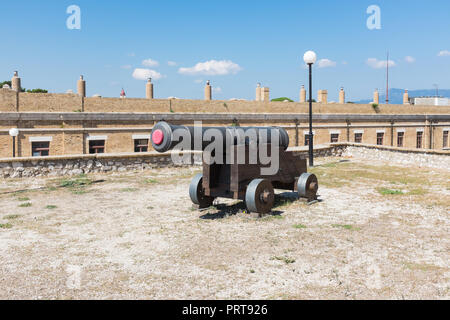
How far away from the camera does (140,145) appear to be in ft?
68.4

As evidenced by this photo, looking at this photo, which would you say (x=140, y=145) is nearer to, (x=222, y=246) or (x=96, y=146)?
(x=96, y=146)

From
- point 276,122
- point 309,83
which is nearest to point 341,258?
point 309,83

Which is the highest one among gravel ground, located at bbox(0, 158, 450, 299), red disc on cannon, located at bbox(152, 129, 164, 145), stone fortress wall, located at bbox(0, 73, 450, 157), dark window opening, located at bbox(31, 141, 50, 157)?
stone fortress wall, located at bbox(0, 73, 450, 157)

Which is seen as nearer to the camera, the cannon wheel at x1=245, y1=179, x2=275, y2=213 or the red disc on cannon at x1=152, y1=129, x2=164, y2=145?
the red disc on cannon at x1=152, y1=129, x2=164, y2=145

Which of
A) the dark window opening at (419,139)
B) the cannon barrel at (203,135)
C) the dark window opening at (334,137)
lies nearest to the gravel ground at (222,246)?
the cannon barrel at (203,135)

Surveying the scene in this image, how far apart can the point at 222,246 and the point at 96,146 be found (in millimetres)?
16012

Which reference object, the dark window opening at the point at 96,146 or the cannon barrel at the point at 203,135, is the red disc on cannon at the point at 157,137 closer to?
the cannon barrel at the point at 203,135

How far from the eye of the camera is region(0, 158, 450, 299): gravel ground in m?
3.90

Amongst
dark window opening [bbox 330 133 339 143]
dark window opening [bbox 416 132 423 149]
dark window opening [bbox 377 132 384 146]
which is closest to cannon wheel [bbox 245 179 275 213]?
dark window opening [bbox 330 133 339 143]

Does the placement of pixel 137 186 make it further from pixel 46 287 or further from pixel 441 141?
pixel 441 141

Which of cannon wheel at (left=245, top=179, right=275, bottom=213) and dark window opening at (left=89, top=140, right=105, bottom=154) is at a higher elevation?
dark window opening at (left=89, top=140, right=105, bottom=154)

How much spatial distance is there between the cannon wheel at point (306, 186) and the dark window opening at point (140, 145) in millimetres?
14417

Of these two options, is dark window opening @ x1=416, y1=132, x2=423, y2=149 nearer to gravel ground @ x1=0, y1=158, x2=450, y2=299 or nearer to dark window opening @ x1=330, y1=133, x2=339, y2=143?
dark window opening @ x1=330, y1=133, x2=339, y2=143
